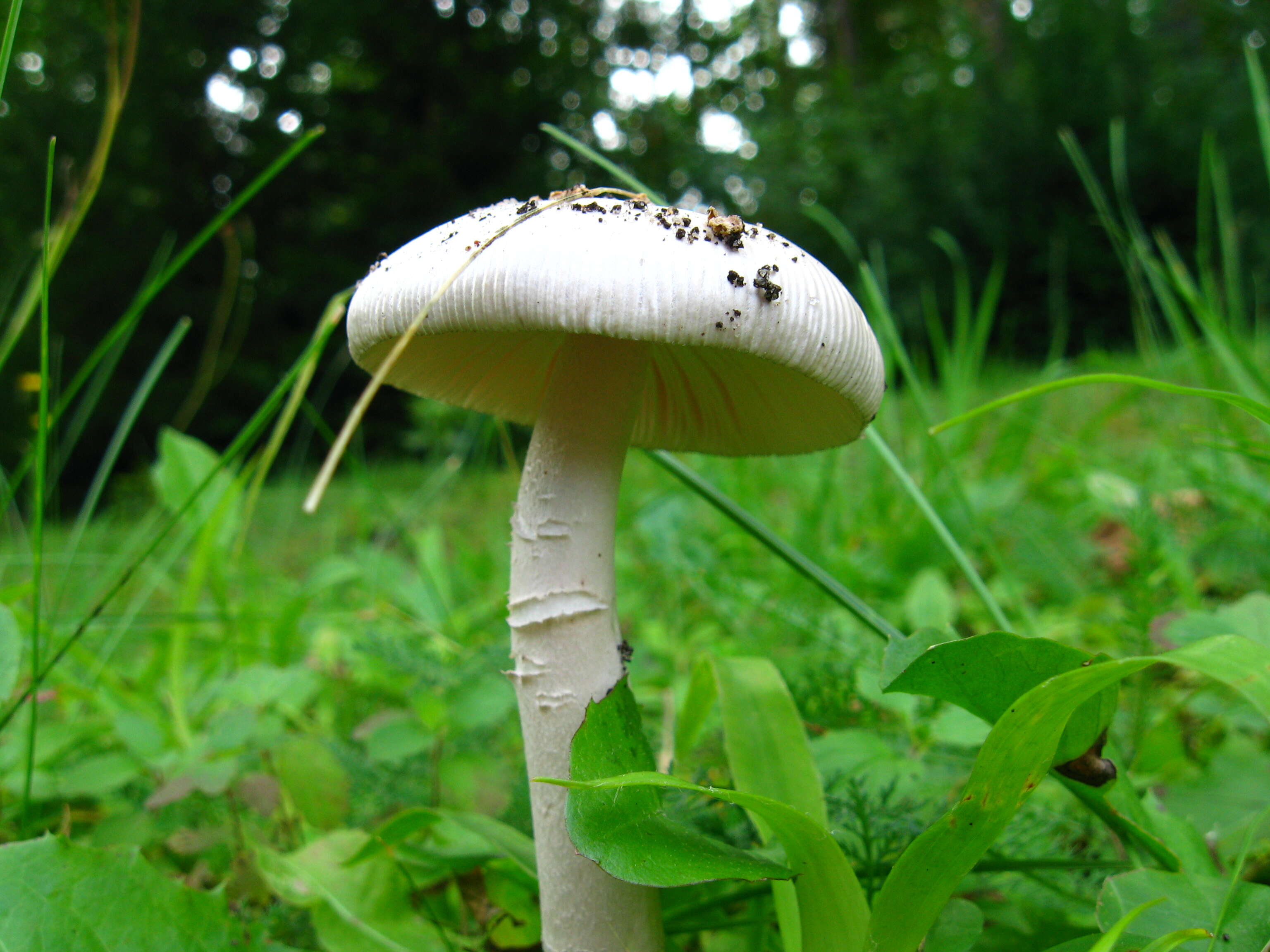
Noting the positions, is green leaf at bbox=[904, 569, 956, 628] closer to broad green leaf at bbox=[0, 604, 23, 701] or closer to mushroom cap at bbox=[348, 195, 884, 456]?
mushroom cap at bbox=[348, 195, 884, 456]

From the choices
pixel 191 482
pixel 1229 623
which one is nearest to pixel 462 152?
pixel 191 482

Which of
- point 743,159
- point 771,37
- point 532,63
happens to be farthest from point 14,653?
point 771,37

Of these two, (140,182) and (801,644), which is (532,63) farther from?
(801,644)

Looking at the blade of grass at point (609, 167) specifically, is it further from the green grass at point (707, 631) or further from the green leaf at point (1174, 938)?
the green leaf at point (1174, 938)

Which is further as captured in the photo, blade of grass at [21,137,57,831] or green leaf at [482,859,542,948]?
green leaf at [482,859,542,948]

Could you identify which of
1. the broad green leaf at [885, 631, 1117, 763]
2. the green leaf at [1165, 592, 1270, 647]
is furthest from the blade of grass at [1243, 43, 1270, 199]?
the broad green leaf at [885, 631, 1117, 763]

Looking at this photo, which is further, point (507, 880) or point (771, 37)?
point (771, 37)
